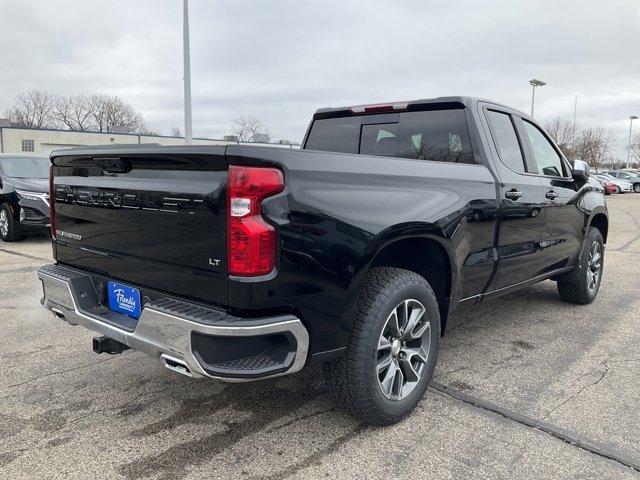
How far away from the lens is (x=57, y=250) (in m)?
3.38

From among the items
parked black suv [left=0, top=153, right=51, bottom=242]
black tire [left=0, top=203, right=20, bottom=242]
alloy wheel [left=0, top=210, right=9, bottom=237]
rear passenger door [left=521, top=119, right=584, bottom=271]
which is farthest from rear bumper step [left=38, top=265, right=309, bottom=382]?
alloy wheel [left=0, top=210, right=9, bottom=237]

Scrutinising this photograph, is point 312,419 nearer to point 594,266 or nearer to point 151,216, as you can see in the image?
point 151,216

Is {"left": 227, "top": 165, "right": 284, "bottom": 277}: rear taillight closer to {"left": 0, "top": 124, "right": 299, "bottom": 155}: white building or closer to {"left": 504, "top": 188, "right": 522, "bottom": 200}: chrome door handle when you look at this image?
{"left": 504, "top": 188, "right": 522, "bottom": 200}: chrome door handle

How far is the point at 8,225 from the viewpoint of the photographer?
9.35m

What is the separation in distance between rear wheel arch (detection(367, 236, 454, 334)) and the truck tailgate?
3.62 feet

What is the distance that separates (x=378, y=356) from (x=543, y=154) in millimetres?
2754

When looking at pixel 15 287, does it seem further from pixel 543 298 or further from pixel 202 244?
pixel 543 298

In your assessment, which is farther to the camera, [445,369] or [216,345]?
[445,369]

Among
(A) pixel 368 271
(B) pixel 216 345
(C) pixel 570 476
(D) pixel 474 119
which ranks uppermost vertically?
(D) pixel 474 119

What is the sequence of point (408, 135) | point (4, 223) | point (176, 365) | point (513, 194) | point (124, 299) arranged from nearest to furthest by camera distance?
1. point (176, 365)
2. point (124, 299)
3. point (513, 194)
4. point (408, 135)
5. point (4, 223)

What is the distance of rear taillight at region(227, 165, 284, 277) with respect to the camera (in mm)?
2242

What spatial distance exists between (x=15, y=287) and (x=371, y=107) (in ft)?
15.1

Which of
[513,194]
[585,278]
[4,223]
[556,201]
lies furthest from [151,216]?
[4,223]

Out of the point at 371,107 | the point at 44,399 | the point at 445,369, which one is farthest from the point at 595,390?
the point at 44,399
